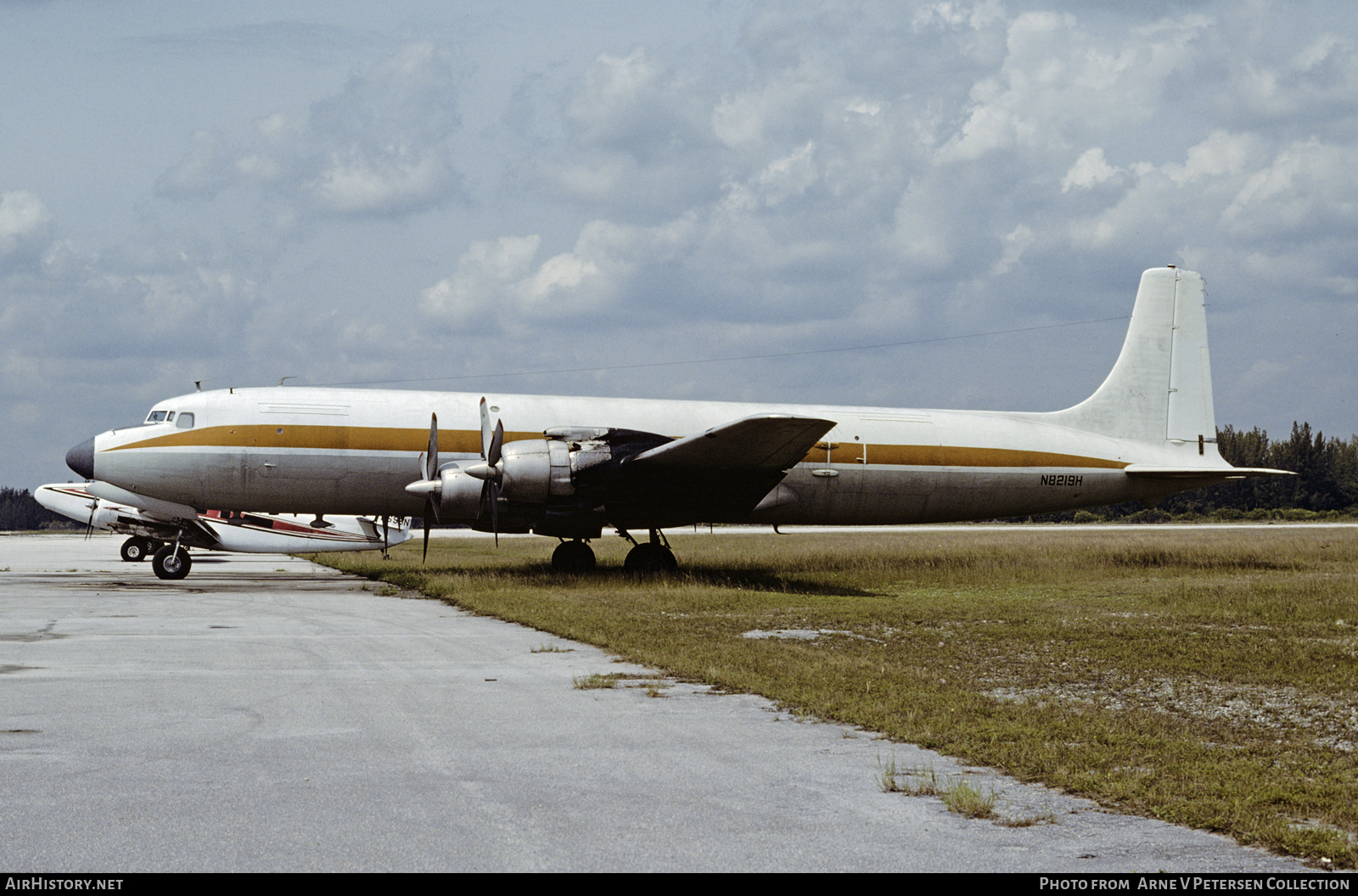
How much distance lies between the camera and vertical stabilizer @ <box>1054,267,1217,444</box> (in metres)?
30.9

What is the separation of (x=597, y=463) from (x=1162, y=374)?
17.6 meters

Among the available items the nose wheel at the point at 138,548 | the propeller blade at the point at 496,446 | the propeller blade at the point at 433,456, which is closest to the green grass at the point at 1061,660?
the propeller blade at the point at 433,456

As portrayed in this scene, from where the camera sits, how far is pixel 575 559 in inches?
1040

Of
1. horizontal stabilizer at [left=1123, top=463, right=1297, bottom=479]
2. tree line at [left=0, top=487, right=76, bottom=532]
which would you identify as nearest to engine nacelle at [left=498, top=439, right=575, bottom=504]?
horizontal stabilizer at [left=1123, top=463, right=1297, bottom=479]

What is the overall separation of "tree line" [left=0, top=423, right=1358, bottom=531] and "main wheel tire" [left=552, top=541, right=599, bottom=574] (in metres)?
94.2

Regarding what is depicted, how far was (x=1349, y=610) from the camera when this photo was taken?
17.9m

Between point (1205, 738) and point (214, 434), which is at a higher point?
point (214, 434)

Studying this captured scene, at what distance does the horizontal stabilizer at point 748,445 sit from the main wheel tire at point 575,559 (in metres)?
3.89

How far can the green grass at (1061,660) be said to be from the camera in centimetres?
714

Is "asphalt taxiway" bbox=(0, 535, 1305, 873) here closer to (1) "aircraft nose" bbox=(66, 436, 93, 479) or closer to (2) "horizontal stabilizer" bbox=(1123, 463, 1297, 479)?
(1) "aircraft nose" bbox=(66, 436, 93, 479)
